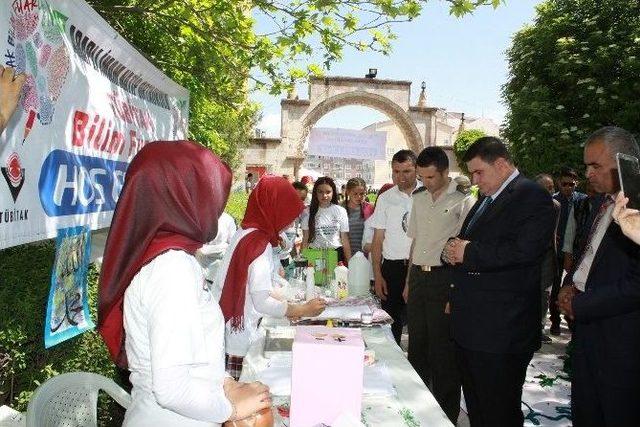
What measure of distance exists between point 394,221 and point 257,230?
84.3 inches

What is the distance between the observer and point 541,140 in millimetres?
16438

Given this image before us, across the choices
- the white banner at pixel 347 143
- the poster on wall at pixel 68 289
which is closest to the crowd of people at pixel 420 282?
the poster on wall at pixel 68 289

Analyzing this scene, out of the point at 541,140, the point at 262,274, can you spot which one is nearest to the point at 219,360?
the point at 262,274

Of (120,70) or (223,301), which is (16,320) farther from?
(120,70)

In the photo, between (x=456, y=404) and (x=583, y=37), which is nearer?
(x=456, y=404)

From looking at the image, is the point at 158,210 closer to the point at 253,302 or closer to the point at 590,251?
the point at 253,302

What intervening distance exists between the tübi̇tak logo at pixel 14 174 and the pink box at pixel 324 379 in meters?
1.25

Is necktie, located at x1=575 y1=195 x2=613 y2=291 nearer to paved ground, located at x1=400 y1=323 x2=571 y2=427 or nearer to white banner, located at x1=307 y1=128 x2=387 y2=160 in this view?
paved ground, located at x1=400 y1=323 x2=571 y2=427

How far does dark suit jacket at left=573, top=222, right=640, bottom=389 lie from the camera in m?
2.39

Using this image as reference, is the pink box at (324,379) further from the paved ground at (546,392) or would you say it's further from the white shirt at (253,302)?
the paved ground at (546,392)

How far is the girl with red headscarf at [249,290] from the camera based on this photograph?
269 centimetres

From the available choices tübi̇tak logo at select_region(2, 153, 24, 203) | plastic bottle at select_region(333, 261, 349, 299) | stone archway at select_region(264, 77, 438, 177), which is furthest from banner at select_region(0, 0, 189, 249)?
stone archway at select_region(264, 77, 438, 177)

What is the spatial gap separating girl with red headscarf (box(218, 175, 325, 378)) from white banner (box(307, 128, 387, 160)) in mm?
11504

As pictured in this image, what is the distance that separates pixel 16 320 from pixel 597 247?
10.1 ft
